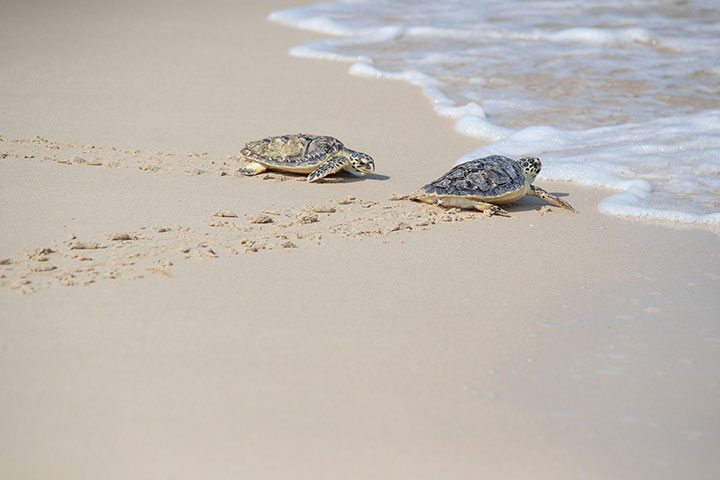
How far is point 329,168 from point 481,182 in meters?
1.10

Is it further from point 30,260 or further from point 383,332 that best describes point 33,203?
point 383,332

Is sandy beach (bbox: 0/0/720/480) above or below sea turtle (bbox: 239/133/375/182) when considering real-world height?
below

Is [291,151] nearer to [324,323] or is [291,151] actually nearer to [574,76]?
[324,323]

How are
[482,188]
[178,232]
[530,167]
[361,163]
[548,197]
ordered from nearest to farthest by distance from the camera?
[178,232] < [482,188] < [548,197] < [530,167] < [361,163]

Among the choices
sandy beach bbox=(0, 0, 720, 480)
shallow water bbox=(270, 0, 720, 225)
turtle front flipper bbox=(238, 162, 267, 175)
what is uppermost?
shallow water bbox=(270, 0, 720, 225)

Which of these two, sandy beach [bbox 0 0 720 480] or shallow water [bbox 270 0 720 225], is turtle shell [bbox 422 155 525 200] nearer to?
sandy beach [bbox 0 0 720 480]

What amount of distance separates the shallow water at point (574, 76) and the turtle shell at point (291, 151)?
121 cm

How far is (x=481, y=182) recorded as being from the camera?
16.2 ft

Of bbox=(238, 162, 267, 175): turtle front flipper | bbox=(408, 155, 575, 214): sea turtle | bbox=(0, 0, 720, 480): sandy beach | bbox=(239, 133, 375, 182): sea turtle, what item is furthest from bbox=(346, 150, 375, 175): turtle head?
bbox=(238, 162, 267, 175): turtle front flipper

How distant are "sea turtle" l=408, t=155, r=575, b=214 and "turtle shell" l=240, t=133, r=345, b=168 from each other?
0.82 meters

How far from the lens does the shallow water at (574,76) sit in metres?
5.88

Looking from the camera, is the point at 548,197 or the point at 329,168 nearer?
the point at 548,197

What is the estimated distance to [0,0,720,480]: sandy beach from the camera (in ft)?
8.52

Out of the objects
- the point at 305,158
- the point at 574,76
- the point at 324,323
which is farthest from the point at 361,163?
the point at 574,76
